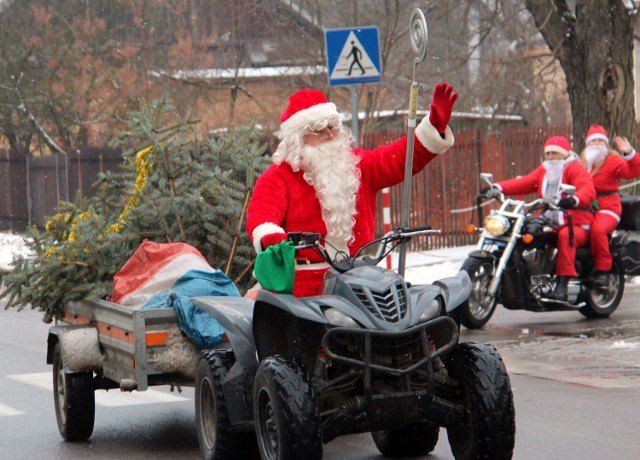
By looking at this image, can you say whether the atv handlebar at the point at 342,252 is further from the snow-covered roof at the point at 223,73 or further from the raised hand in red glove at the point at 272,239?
the snow-covered roof at the point at 223,73

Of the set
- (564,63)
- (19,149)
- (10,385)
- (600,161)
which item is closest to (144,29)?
(19,149)

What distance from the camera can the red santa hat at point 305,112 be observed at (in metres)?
6.80

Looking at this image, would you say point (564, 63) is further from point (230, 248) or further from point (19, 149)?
point (19, 149)

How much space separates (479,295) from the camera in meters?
12.2

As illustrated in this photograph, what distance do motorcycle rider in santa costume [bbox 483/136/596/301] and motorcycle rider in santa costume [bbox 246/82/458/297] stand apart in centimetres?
589

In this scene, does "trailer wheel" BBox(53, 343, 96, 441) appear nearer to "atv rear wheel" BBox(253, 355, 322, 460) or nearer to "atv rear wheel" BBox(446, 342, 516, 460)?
"atv rear wheel" BBox(253, 355, 322, 460)

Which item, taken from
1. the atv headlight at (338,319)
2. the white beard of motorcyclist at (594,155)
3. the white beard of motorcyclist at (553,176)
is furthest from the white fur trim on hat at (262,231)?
the white beard of motorcyclist at (594,155)

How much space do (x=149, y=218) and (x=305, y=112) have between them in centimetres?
165

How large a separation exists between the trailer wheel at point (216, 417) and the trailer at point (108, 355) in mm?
355

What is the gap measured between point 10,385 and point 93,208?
7.37 feet

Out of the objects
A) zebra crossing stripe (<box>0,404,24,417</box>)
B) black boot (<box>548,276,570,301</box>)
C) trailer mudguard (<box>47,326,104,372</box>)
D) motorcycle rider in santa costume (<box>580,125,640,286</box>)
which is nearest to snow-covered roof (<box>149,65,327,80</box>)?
motorcycle rider in santa costume (<box>580,125,640,286</box>)

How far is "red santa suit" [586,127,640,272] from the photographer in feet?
42.1

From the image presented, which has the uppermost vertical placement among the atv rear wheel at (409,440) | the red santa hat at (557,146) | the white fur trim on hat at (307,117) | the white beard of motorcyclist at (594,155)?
the white fur trim on hat at (307,117)

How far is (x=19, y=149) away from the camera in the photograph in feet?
99.7
